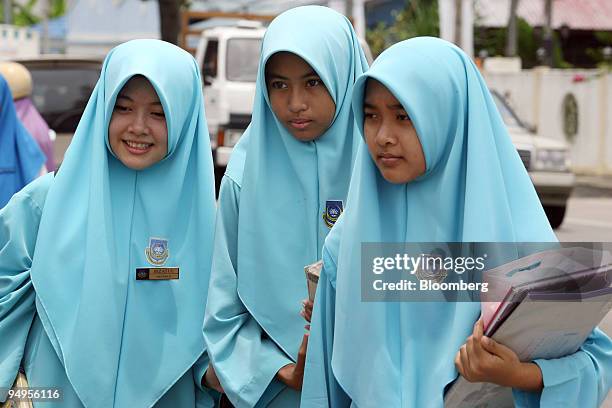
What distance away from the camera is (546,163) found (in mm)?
12195

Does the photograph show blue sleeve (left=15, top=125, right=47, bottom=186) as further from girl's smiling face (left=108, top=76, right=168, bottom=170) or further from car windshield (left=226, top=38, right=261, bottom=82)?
car windshield (left=226, top=38, right=261, bottom=82)

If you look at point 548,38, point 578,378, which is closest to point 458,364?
point 578,378

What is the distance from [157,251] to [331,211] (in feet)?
1.74

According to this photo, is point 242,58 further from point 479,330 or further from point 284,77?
point 479,330

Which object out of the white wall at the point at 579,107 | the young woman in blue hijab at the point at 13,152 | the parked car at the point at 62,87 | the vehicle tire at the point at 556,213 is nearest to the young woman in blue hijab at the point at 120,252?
the young woman in blue hijab at the point at 13,152

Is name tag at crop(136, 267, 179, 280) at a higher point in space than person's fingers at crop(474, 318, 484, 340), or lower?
lower

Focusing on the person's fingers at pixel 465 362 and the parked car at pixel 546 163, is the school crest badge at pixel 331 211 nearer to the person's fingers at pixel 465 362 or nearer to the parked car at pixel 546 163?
the person's fingers at pixel 465 362

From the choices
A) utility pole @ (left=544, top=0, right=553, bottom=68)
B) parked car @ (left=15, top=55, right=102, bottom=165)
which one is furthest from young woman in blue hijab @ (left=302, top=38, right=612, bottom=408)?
utility pole @ (left=544, top=0, right=553, bottom=68)

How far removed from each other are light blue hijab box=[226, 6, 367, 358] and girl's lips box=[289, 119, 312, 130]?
0.13 feet

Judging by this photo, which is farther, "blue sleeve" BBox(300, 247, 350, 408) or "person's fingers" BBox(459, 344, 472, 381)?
"blue sleeve" BBox(300, 247, 350, 408)

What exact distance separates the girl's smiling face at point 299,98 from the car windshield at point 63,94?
7.61m

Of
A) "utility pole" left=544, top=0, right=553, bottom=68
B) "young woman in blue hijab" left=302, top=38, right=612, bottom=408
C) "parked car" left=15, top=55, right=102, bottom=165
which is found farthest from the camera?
"utility pole" left=544, top=0, right=553, bottom=68

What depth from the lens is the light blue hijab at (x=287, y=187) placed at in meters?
3.26

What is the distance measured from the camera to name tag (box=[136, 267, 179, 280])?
3305 mm
